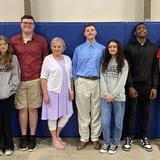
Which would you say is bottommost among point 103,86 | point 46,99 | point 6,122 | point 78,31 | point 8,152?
point 8,152

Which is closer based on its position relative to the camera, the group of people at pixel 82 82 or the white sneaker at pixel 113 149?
the group of people at pixel 82 82

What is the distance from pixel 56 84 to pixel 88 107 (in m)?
0.47

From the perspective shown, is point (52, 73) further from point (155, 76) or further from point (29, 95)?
point (155, 76)

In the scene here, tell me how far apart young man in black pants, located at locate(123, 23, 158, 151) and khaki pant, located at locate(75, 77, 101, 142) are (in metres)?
0.39

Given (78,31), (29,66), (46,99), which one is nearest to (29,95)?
(46,99)

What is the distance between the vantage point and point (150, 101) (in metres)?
3.47

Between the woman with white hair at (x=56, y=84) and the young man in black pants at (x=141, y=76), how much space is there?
2.37 feet

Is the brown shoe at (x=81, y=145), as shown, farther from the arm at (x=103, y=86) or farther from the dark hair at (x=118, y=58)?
the dark hair at (x=118, y=58)

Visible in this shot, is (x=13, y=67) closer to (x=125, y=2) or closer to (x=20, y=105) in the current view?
(x=20, y=105)

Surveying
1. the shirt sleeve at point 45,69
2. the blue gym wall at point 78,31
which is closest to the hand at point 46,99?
the shirt sleeve at point 45,69

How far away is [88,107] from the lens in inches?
134

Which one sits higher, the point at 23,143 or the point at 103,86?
the point at 103,86

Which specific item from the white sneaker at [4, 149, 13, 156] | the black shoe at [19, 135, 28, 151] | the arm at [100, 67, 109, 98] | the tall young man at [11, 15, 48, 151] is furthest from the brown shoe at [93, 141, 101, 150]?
the white sneaker at [4, 149, 13, 156]

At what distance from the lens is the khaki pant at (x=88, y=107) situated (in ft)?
10.9
